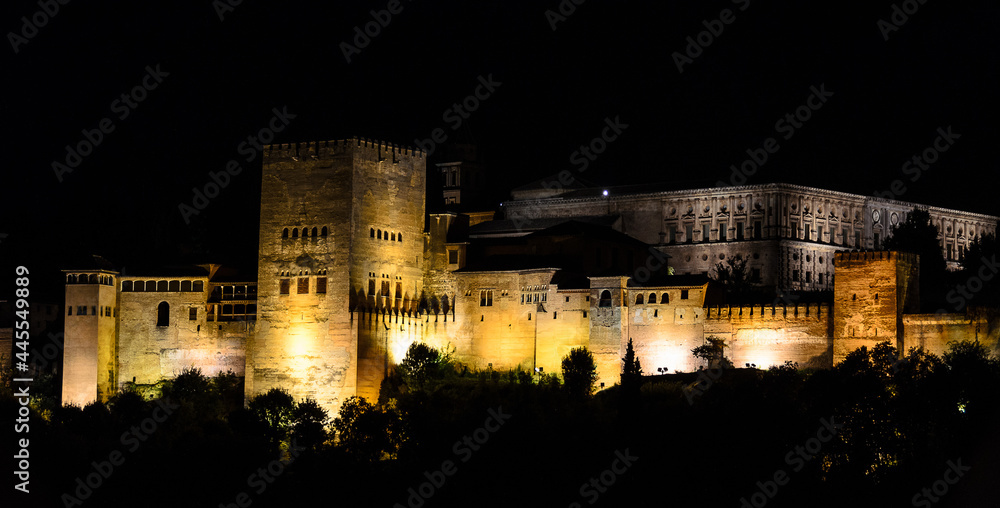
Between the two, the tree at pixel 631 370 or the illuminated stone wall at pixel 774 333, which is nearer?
the tree at pixel 631 370

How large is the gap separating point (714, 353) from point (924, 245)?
27060mm

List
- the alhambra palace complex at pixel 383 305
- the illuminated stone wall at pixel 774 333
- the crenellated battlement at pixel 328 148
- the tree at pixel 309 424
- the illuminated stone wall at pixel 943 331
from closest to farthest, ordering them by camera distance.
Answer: the illuminated stone wall at pixel 943 331 < the tree at pixel 309 424 < the illuminated stone wall at pixel 774 333 < the alhambra palace complex at pixel 383 305 < the crenellated battlement at pixel 328 148

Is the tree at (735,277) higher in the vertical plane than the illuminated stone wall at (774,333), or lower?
higher

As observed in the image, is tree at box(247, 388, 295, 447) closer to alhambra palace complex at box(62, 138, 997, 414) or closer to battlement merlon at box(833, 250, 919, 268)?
alhambra palace complex at box(62, 138, 997, 414)

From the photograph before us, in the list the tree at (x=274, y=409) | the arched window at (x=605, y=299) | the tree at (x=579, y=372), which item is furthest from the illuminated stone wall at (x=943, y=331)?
the tree at (x=274, y=409)

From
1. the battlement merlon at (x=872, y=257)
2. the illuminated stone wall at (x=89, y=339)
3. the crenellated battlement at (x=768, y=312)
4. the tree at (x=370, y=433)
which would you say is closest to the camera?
Answer: the tree at (x=370, y=433)

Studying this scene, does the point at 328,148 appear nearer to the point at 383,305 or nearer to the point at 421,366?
the point at 383,305

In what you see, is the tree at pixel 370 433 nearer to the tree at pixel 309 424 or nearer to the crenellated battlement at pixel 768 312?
the tree at pixel 309 424

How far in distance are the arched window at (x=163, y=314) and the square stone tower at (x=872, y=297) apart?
101 feet

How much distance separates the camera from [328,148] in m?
70.3

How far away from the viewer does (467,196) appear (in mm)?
110688

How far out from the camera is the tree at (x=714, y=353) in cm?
6519

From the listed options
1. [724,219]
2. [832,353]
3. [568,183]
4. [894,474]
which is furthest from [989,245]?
[894,474]

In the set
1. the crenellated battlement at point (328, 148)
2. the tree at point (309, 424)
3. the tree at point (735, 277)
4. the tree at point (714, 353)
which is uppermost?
the crenellated battlement at point (328, 148)
